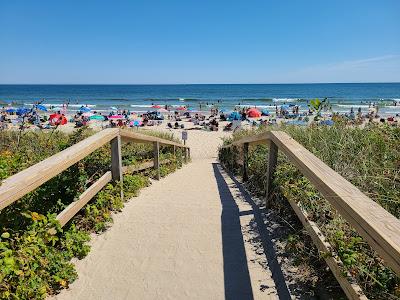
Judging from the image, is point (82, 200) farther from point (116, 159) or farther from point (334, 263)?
point (334, 263)

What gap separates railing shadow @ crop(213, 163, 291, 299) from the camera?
223cm

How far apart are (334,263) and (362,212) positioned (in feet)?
2.21

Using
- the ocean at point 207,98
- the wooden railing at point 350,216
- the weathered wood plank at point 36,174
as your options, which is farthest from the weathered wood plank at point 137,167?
the ocean at point 207,98

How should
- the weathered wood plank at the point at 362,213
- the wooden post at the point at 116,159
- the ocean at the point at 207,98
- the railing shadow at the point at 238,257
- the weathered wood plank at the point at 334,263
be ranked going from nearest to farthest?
the weathered wood plank at the point at 362,213 < the weathered wood plank at the point at 334,263 < the railing shadow at the point at 238,257 < the wooden post at the point at 116,159 < the ocean at the point at 207,98

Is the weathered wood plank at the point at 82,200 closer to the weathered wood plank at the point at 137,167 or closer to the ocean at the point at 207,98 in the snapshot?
the weathered wood plank at the point at 137,167

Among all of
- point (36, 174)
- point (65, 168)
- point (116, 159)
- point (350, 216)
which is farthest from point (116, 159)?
point (350, 216)

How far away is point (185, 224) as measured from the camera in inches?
132

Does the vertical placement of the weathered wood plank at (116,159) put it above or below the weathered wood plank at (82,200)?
above

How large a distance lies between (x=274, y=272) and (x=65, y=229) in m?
1.79

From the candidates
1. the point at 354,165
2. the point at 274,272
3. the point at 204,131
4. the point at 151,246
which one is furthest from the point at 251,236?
the point at 204,131

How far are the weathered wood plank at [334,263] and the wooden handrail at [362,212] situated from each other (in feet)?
1.42

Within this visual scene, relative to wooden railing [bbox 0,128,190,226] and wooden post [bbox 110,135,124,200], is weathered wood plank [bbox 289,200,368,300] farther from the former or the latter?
wooden post [bbox 110,135,124,200]

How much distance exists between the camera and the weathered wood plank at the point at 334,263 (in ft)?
5.48

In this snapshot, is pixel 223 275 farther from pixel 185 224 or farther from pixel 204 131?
pixel 204 131
